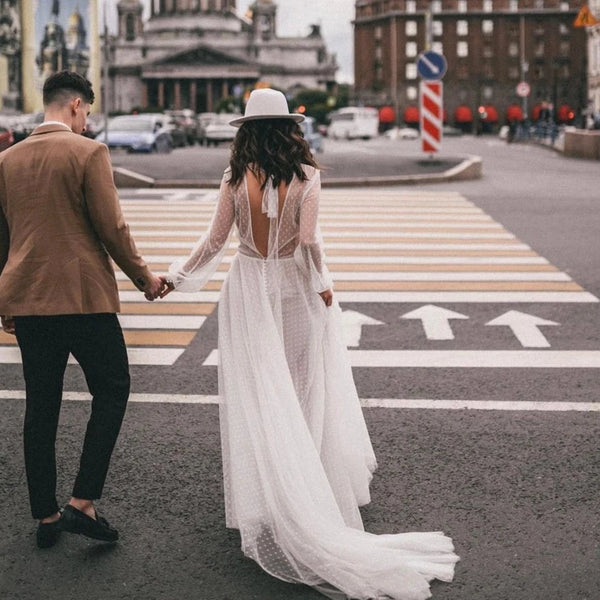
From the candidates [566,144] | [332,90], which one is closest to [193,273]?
[566,144]

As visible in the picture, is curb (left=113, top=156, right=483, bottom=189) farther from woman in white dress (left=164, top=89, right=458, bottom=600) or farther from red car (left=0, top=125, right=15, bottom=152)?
woman in white dress (left=164, top=89, right=458, bottom=600)

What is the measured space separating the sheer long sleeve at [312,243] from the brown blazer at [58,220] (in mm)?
671

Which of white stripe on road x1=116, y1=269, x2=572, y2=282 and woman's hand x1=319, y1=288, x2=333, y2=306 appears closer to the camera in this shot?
woman's hand x1=319, y1=288, x2=333, y2=306

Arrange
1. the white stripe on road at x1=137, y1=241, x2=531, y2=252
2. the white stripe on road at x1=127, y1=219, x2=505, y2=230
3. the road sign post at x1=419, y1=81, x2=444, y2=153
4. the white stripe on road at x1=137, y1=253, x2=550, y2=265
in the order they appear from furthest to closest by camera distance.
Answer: the road sign post at x1=419, y1=81, x2=444, y2=153, the white stripe on road at x1=127, y1=219, x2=505, y2=230, the white stripe on road at x1=137, y1=241, x2=531, y2=252, the white stripe on road at x1=137, y1=253, x2=550, y2=265

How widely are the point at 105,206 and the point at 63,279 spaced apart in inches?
12.1

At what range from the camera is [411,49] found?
12675 centimetres

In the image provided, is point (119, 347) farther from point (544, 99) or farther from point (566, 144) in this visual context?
point (544, 99)

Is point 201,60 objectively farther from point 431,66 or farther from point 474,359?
point 474,359

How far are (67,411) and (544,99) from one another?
12090cm

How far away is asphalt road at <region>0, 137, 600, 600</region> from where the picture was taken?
4.08 meters

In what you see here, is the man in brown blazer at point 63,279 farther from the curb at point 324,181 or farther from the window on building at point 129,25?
the window on building at point 129,25

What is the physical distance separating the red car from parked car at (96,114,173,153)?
615 centimetres

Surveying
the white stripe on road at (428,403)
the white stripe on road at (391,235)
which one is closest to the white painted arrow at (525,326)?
the white stripe on road at (428,403)

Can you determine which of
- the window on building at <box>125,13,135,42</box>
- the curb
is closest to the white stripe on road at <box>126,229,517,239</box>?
the curb
